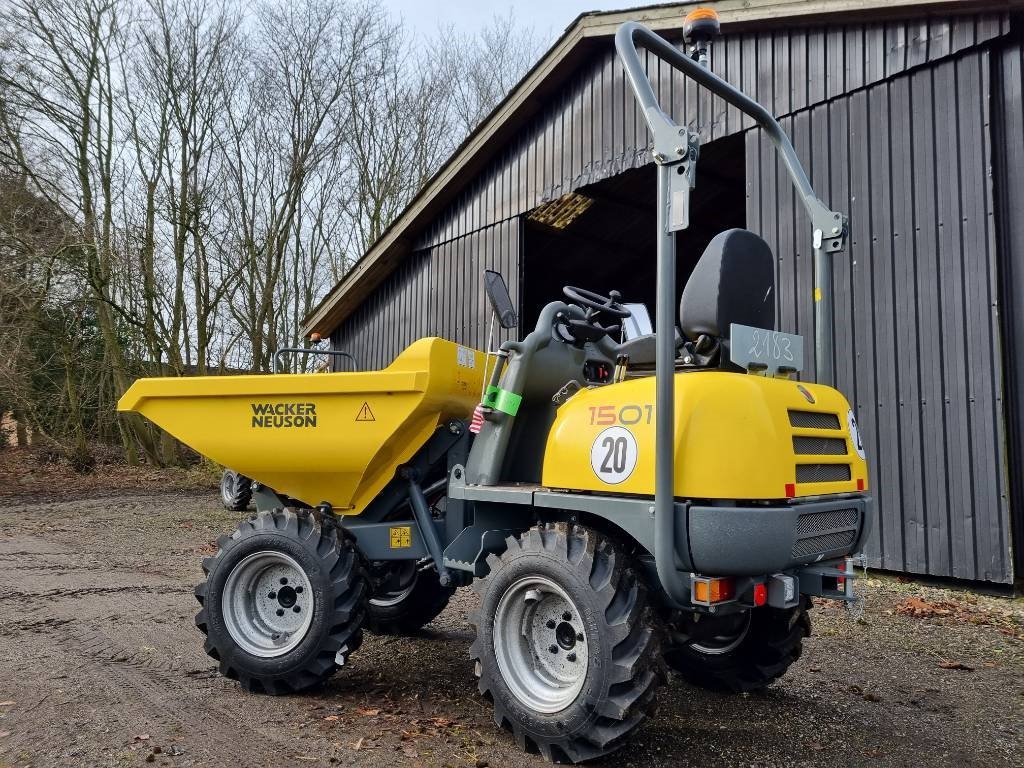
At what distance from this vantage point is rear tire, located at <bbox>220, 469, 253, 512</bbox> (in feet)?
43.9

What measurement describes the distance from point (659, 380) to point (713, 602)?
867 mm

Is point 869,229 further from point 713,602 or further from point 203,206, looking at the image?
point 203,206

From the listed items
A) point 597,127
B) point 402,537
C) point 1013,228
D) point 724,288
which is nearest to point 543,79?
point 597,127

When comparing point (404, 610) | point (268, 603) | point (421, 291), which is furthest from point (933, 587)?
point (421, 291)

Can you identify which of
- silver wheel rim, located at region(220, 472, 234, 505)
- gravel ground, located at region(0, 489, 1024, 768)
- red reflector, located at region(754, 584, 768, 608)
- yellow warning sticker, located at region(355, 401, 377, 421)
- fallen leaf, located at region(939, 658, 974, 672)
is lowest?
fallen leaf, located at region(939, 658, 974, 672)

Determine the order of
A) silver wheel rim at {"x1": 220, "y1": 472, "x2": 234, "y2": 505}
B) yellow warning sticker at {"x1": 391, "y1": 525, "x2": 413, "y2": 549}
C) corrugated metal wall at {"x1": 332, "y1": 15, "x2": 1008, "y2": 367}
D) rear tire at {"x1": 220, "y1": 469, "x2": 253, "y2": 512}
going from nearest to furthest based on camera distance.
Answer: yellow warning sticker at {"x1": 391, "y1": 525, "x2": 413, "y2": 549} → corrugated metal wall at {"x1": 332, "y1": 15, "x2": 1008, "y2": 367} → rear tire at {"x1": 220, "y1": 469, "x2": 253, "y2": 512} → silver wheel rim at {"x1": 220, "y1": 472, "x2": 234, "y2": 505}

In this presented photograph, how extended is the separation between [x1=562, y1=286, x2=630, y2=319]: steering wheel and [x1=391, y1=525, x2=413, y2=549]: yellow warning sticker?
5.16ft

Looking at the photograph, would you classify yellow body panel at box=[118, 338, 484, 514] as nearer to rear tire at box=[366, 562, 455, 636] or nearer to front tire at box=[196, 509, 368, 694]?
front tire at box=[196, 509, 368, 694]

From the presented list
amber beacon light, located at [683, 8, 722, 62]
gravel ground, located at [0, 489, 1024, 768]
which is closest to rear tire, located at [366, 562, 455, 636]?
gravel ground, located at [0, 489, 1024, 768]

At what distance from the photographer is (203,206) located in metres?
20.0

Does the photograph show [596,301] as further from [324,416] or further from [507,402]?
[324,416]

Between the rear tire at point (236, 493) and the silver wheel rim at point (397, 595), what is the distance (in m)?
8.42

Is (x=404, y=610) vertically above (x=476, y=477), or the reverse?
(x=476, y=477)

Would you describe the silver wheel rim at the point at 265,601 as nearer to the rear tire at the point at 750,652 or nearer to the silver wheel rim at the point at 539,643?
the silver wheel rim at the point at 539,643
